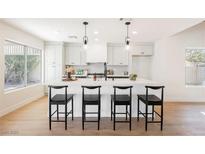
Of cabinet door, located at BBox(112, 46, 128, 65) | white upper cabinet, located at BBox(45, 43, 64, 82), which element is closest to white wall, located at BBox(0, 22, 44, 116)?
white upper cabinet, located at BBox(45, 43, 64, 82)

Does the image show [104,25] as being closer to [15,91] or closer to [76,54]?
[15,91]

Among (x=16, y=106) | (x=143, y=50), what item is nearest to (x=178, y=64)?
(x=143, y=50)

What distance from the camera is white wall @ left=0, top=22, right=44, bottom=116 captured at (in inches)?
190

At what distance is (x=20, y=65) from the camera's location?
6199mm

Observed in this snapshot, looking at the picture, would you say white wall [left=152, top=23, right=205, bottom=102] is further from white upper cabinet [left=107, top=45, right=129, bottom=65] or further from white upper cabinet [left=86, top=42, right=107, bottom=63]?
white upper cabinet [left=86, top=42, right=107, bottom=63]

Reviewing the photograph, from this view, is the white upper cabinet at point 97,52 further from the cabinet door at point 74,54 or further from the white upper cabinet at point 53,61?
the white upper cabinet at point 53,61

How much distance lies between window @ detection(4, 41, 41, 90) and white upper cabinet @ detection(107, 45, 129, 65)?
3.11 m

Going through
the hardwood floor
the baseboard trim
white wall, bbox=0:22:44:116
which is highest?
white wall, bbox=0:22:44:116

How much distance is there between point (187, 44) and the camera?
6.95 meters

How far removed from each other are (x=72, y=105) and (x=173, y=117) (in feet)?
8.79

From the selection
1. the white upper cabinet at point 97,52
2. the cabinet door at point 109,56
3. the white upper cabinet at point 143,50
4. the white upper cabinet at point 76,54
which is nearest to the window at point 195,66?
the white upper cabinet at point 143,50

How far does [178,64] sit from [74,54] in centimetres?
444
